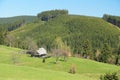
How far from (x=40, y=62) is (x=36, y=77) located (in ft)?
180

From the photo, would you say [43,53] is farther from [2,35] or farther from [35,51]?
[2,35]

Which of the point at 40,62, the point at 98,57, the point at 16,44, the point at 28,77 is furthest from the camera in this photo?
the point at 16,44

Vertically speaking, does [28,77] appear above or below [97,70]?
above

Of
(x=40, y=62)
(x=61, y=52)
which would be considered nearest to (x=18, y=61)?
(x=40, y=62)

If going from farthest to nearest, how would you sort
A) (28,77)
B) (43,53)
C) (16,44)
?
(16,44), (43,53), (28,77)

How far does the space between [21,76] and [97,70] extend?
53701 mm

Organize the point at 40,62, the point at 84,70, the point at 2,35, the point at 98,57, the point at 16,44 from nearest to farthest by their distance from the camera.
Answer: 1. the point at 84,70
2. the point at 40,62
3. the point at 98,57
4. the point at 2,35
5. the point at 16,44

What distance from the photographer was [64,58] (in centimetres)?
11381

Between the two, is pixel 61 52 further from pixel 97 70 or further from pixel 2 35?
pixel 2 35

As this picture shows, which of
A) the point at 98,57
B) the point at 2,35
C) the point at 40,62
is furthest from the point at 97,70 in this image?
the point at 2,35

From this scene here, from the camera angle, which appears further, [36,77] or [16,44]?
[16,44]

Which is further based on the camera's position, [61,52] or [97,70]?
[61,52]

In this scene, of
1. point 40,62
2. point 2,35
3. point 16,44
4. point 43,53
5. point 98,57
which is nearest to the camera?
point 40,62

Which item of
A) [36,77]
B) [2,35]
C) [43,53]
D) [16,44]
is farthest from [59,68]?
[16,44]
